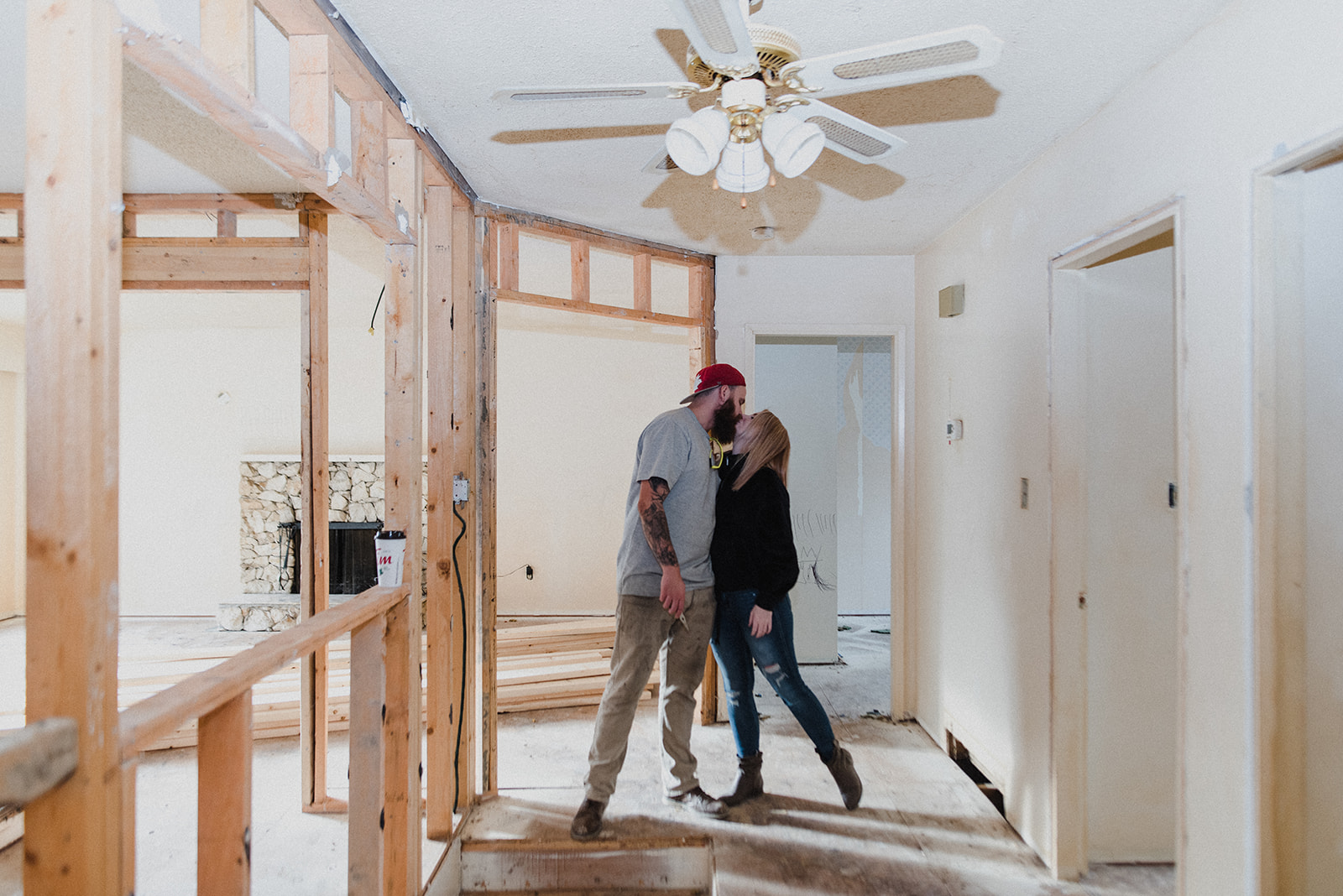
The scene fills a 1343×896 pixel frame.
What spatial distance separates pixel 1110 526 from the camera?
2.32 metres

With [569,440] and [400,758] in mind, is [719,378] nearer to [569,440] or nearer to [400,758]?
[400,758]

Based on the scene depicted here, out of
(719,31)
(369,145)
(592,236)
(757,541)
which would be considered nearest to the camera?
(719,31)

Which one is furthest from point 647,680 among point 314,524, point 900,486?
point 900,486

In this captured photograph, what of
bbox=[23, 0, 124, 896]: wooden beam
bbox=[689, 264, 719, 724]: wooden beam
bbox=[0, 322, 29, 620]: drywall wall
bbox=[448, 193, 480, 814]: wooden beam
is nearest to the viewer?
bbox=[23, 0, 124, 896]: wooden beam

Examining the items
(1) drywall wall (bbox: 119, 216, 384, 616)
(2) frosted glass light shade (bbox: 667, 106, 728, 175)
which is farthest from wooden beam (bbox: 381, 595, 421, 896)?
(1) drywall wall (bbox: 119, 216, 384, 616)

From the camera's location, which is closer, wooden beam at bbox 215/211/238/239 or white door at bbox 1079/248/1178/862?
white door at bbox 1079/248/1178/862

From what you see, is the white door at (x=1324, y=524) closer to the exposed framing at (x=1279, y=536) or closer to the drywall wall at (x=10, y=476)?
the exposed framing at (x=1279, y=536)

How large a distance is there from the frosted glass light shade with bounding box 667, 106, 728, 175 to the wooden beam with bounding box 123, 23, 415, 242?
0.73 meters

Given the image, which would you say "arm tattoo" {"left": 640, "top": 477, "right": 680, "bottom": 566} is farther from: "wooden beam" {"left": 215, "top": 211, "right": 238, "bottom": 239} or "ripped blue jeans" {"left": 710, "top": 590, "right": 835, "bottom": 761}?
"wooden beam" {"left": 215, "top": 211, "right": 238, "bottom": 239}

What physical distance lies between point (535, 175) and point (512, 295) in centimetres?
47

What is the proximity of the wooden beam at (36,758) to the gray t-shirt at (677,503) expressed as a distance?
1744 mm

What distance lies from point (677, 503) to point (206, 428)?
5.29 m

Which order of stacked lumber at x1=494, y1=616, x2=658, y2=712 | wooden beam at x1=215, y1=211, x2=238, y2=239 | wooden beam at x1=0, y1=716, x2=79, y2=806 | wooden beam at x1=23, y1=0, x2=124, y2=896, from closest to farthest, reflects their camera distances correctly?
wooden beam at x1=0, y1=716, x2=79, y2=806
wooden beam at x1=23, y1=0, x2=124, y2=896
wooden beam at x1=215, y1=211, x2=238, y2=239
stacked lumber at x1=494, y1=616, x2=658, y2=712

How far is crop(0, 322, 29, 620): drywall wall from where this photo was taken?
228 inches
